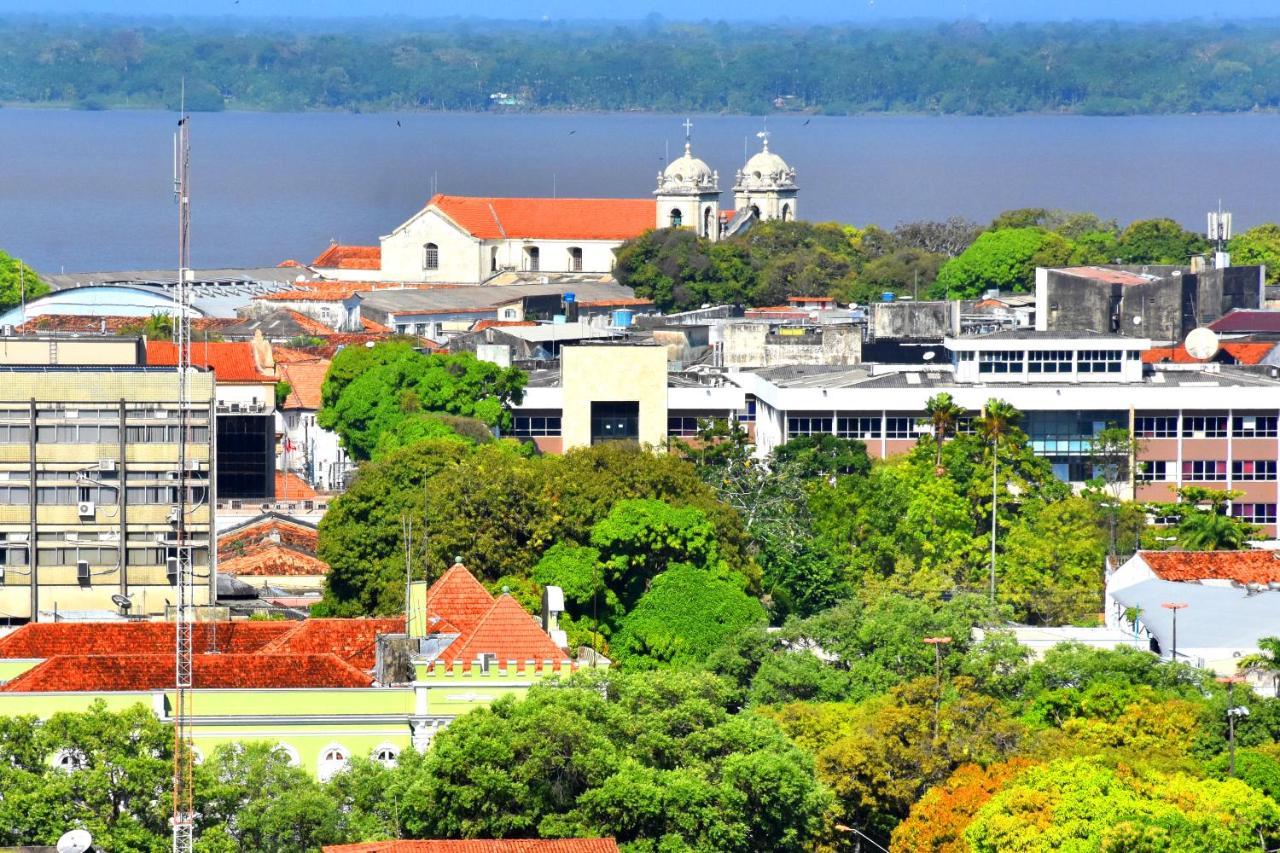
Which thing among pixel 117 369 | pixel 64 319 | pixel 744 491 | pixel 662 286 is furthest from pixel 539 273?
pixel 117 369

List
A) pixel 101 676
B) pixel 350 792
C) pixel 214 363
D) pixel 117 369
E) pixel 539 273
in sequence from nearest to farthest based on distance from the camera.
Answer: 1. pixel 350 792
2. pixel 101 676
3. pixel 117 369
4. pixel 214 363
5. pixel 539 273

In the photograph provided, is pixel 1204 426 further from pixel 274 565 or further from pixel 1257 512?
pixel 274 565

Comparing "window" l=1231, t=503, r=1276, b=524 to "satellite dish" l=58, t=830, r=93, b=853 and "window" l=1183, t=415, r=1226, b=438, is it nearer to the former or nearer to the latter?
"window" l=1183, t=415, r=1226, b=438

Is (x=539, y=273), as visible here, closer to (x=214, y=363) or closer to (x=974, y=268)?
(x=974, y=268)

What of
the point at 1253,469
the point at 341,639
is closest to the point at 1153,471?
the point at 1253,469

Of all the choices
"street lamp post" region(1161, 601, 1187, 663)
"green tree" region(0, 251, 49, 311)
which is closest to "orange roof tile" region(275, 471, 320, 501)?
"street lamp post" region(1161, 601, 1187, 663)

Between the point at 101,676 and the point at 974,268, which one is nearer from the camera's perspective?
the point at 101,676
